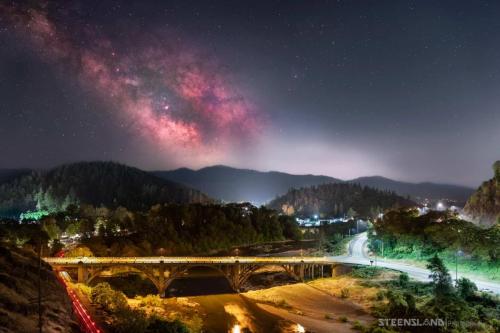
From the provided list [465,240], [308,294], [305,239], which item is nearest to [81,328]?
[308,294]

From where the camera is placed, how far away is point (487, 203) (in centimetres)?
9525

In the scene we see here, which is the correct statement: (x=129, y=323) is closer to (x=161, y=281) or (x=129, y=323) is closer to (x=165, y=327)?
(x=165, y=327)

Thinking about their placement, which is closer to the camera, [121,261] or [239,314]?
[239,314]

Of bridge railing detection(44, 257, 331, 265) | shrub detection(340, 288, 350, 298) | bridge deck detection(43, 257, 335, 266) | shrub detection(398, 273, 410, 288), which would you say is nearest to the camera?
shrub detection(398, 273, 410, 288)

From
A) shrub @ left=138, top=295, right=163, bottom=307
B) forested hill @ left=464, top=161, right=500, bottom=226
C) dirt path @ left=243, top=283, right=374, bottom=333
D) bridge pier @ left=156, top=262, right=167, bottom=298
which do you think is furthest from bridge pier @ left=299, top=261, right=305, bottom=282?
forested hill @ left=464, top=161, right=500, bottom=226

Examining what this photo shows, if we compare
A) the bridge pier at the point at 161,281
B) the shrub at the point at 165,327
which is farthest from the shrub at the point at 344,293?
the shrub at the point at 165,327

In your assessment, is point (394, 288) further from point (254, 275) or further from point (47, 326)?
point (47, 326)

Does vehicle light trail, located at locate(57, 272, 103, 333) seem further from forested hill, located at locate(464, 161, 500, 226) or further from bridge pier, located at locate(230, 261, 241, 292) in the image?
forested hill, located at locate(464, 161, 500, 226)

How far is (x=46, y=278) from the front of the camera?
133 feet

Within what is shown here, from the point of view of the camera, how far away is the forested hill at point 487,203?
90.9 m

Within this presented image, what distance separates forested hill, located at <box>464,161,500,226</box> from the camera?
298ft

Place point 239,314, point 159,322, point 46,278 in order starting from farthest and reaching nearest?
1. point 239,314
2. point 46,278
3. point 159,322

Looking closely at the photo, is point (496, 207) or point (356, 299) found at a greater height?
point (496, 207)

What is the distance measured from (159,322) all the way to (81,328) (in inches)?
245
